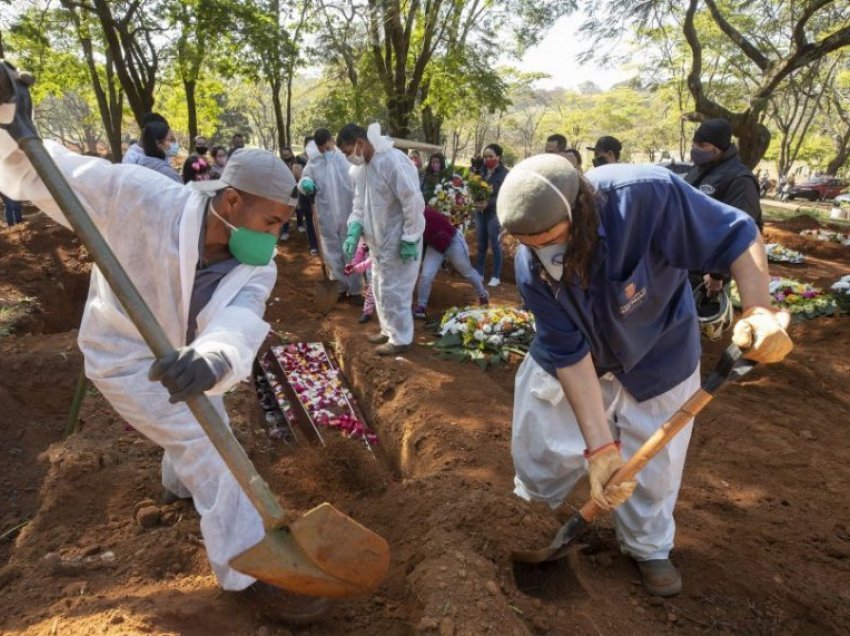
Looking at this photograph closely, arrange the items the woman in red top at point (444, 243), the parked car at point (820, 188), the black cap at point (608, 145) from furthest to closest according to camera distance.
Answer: the parked car at point (820, 188) → the woman in red top at point (444, 243) → the black cap at point (608, 145)

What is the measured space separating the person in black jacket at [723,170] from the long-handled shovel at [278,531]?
11.9ft

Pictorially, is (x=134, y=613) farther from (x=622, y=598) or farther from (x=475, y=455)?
(x=475, y=455)

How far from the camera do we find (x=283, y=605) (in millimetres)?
2111

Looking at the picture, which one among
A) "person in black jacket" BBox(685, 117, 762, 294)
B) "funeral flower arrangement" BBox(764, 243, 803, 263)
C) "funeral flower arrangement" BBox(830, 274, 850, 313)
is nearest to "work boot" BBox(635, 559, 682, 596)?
"person in black jacket" BBox(685, 117, 762, 294)

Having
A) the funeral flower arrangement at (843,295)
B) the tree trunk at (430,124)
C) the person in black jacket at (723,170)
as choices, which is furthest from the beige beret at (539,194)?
the tree trunk at (430,124)

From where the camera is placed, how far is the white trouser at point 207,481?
2.09m

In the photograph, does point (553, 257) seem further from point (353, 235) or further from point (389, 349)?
point (353, 235)

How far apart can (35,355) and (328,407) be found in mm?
2567

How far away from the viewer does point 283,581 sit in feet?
5.96

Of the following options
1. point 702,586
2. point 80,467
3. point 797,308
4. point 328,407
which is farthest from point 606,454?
point 797,308

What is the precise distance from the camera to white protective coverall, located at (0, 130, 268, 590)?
6.88ft

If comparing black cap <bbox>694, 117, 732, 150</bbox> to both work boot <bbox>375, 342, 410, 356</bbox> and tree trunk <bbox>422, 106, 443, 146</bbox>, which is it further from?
tree trunk <bbox>422, 106, 443, 146</bbox>

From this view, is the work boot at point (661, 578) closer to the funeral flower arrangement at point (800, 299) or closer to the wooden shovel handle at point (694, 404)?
the wooden shovel handle at point (694, 404)

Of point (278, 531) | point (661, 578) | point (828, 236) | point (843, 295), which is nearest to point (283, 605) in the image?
point (278, 531)
